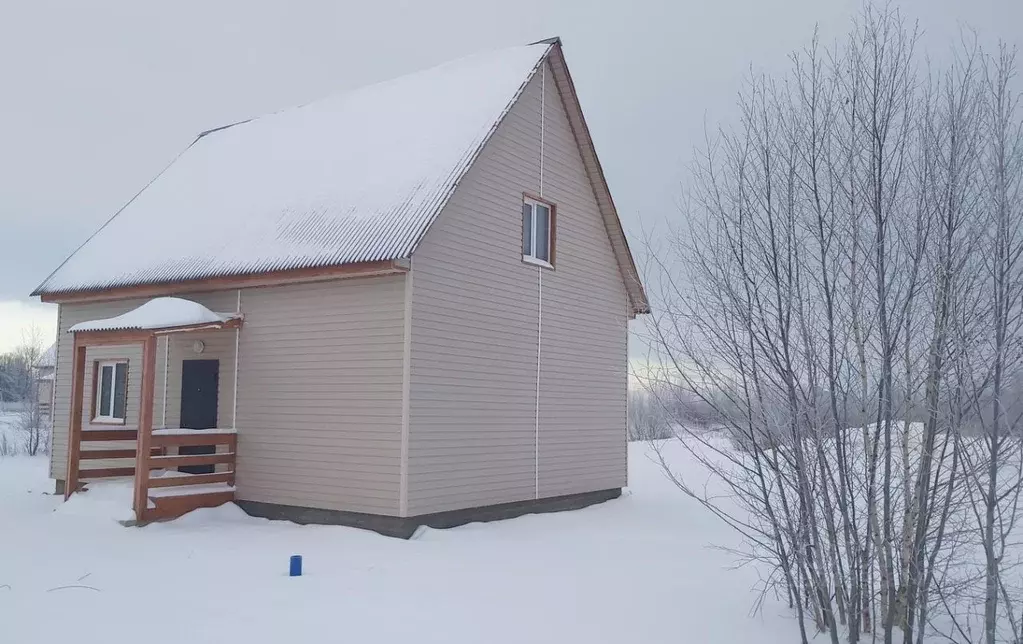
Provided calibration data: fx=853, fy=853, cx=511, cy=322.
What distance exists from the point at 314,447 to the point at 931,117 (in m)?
8.45

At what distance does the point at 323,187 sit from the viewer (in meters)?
13.0

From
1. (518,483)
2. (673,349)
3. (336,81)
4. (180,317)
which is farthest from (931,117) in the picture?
(336,81)

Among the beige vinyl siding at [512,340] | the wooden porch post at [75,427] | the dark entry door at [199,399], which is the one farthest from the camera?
the dark entry door at [199,399]

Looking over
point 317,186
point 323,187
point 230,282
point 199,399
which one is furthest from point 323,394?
point 317,186

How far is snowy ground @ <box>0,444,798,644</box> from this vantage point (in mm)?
6953

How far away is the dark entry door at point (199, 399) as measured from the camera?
1313 centimetres

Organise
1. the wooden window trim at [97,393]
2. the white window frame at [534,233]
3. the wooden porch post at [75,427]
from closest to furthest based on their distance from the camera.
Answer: the wooden porch post at [75,427], the white window frame at [534,233], the wooden window trim at [97,393]

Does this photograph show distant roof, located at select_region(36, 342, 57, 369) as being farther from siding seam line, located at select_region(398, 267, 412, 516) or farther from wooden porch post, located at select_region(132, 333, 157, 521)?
siding seam line, located at select_region(398, 267, 412, 516)

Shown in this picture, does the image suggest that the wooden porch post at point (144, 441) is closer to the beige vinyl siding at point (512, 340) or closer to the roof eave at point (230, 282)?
the roof eave at point (230, 282)

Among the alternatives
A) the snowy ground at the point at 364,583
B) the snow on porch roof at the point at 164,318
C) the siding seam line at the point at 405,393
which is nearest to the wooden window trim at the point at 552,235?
the siding seam line at the point at 405,393

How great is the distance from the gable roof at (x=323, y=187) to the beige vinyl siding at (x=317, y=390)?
2.00ft

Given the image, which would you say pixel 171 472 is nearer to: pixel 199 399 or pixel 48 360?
pixel 199 399

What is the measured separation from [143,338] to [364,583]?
524 centimetres

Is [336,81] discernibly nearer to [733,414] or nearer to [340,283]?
[340,283]
